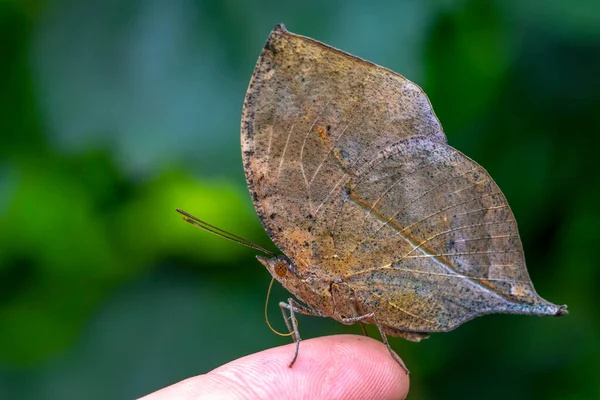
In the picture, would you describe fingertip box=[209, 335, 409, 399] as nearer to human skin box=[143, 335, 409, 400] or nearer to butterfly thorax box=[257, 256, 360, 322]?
human skin box=[143, 335, 409, 400]

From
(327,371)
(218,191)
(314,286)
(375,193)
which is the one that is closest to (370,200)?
(375,193)

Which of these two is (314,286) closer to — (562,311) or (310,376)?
(310,376)

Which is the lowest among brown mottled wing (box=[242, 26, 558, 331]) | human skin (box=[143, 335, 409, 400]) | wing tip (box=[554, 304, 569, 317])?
human skin (box=[143, 335, 409, 400])

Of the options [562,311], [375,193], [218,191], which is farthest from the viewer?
[218,191]

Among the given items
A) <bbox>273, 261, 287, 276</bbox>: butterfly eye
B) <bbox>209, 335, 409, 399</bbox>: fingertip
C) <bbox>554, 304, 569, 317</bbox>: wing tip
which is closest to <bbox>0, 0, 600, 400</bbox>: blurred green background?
<bbox>209, 335, 409, 399</bbox>: fingertip

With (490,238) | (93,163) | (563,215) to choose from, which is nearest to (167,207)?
(93,163)

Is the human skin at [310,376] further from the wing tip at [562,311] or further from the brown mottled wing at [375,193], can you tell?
the wing tip at [562,311]
